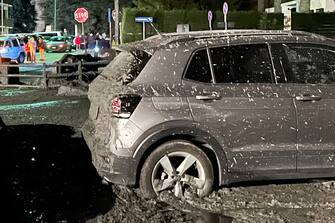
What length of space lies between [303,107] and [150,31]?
31.2m

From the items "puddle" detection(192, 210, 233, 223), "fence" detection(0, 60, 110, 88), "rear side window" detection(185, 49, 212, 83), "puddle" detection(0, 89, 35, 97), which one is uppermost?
"rear side window" detection(185, 49, 212, 83)

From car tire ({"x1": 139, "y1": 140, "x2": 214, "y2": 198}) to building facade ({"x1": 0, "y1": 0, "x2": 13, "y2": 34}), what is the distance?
7074 cm

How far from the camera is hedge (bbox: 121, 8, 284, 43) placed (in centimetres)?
3600

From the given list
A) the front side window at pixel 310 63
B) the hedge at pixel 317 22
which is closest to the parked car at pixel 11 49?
the hedge at pixel 317 22

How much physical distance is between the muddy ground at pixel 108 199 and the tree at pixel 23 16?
91921 millimetres

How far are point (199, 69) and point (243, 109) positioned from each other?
0.61 meters

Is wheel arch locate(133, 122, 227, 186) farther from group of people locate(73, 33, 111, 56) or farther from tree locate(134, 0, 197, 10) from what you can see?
tree locate(134, 0, 197, 10)

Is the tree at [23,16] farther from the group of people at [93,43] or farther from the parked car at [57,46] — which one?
the group of people at [93,43]

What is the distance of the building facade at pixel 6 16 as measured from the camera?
73375 mm

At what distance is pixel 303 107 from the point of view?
18.5ft

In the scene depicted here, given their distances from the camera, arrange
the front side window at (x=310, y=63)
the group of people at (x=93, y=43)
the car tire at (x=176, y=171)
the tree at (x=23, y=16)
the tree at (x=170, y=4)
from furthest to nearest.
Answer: the tree at (x=23, y=16) → the tree at (x=170, y=4) → the group of people at (x=93, y=43) → the front side window at (x=310, y=63) → the car tire at (x=176, y=171)

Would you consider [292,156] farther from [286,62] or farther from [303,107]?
[286,62]

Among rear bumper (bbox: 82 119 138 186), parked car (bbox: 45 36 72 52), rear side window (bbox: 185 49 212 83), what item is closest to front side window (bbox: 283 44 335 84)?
rear side window (bbox: 185 49 212 83)

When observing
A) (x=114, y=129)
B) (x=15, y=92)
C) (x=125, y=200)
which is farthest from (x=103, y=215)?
(x=15, y=92)
